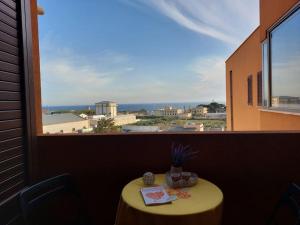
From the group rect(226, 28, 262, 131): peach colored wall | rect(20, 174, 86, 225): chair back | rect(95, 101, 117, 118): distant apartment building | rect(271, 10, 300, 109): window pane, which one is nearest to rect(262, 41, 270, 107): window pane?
rect(271, 10, 300, 109): window pane

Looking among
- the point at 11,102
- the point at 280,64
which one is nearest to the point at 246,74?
the point at 280,64

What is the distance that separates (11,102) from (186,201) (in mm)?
1261

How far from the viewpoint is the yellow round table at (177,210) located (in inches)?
52.6

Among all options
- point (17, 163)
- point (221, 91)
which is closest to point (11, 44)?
point (17, 163)

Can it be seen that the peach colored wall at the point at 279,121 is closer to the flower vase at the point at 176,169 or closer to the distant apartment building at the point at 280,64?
the distant apartment building at the point at 280,64

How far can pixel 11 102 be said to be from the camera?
62.6 inches

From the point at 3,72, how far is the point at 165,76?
13.2 metres

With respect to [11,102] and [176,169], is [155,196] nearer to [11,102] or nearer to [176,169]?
[176,169]

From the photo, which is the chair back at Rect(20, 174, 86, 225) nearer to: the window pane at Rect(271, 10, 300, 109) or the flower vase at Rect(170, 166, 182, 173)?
the flower vase at Rect(170, 166, 182, 173)

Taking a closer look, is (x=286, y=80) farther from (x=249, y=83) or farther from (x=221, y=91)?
(x=221, y=91)

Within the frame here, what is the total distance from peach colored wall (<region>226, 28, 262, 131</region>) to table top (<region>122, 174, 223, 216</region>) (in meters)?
4.26

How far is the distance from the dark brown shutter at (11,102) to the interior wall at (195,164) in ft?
1.42

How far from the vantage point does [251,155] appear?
2039mm

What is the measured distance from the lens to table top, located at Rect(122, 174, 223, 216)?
1.38 meters
